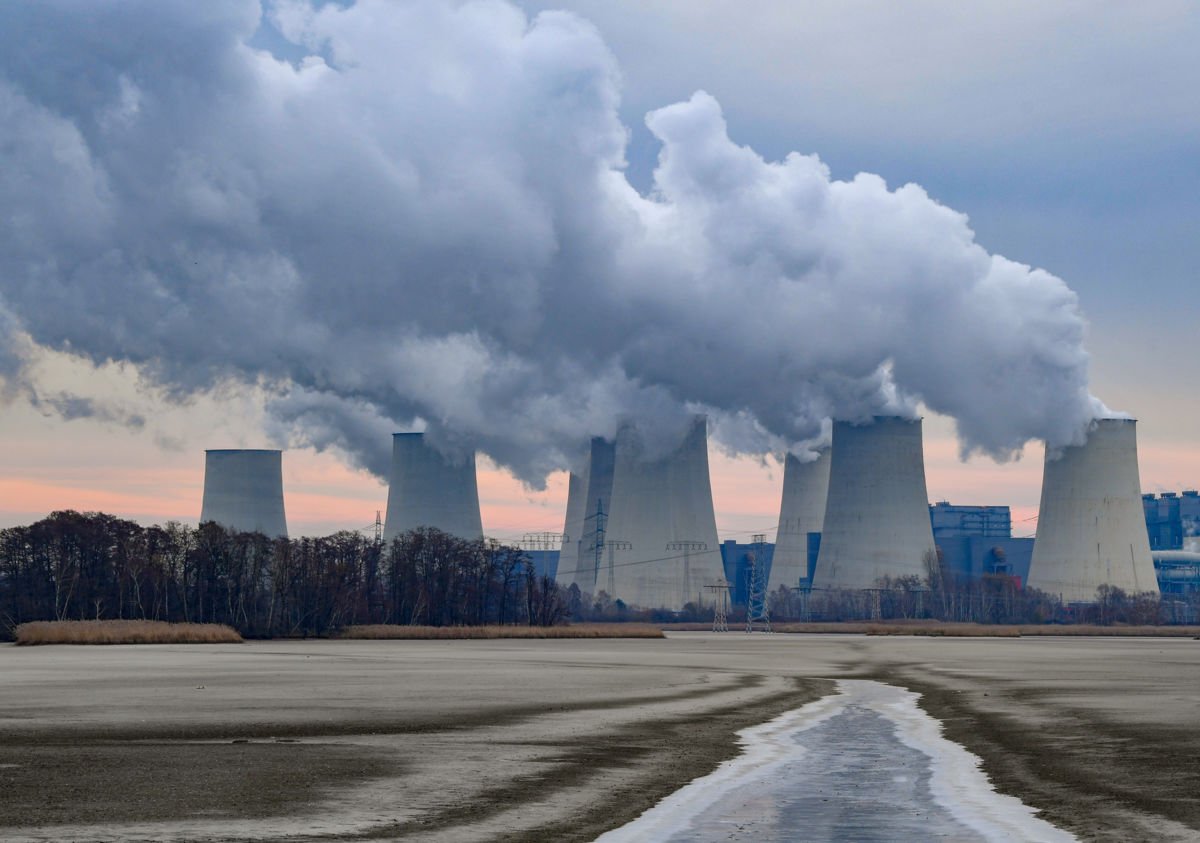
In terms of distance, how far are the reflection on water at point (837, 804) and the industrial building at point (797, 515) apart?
325ft

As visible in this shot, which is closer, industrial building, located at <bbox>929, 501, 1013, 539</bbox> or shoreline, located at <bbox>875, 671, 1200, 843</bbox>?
shoreline, located at <bbox>875, 671, 1200, 843</bbox>

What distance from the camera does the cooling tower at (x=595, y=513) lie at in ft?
378

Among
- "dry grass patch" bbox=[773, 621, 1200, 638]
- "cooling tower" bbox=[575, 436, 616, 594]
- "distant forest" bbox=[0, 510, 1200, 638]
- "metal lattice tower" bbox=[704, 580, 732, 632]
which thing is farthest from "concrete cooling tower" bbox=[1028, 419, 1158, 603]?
"cooling tower" bbox=[575, 436, 616, 594]

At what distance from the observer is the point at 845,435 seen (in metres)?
97.2

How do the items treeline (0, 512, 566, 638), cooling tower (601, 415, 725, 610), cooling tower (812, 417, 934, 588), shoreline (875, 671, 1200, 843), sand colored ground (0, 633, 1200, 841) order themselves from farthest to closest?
cooling tower (601, 415, 725, 610) < cooling tower (812, 417, 934, 588) < treeline (0, 512, 566, 638) < sand colored ground (0, 633, 1200, 841) < shoreline (875, 671, 1200, 843)

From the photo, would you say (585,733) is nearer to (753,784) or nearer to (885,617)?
(753,784)

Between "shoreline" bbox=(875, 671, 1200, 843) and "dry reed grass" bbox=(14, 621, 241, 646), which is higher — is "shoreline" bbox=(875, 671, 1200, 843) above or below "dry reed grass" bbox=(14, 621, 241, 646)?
below

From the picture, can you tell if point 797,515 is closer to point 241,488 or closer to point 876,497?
point 876,497

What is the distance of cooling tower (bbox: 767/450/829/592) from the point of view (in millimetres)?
120062

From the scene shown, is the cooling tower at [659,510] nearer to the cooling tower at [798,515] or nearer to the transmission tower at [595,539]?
the transmission tower at [595,539]

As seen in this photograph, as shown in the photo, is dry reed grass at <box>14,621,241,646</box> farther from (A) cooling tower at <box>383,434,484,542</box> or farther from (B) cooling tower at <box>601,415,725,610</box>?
(B) cooling tower at <box>601,415,725,610</box>

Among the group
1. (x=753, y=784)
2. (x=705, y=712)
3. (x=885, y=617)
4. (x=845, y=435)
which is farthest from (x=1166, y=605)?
(x=753, y=784)

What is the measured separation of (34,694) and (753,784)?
1775 cm

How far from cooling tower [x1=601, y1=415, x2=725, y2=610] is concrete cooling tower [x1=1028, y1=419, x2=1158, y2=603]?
2211 centimetres
